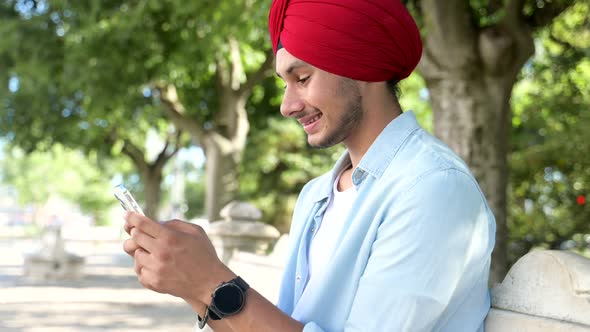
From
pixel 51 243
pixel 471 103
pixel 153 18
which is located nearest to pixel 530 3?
pixel 471 103

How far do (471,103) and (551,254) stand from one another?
6.89 meters

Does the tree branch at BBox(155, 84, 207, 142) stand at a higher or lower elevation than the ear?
lower

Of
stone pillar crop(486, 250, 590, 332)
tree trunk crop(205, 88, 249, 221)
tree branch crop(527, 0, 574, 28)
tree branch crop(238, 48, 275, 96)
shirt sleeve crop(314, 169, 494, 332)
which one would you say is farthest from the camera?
tree branch crop(238, 48, 275, 96)

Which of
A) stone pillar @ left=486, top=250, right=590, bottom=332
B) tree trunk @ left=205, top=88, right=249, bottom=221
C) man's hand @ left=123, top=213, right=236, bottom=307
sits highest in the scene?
man's hand @ left=123, top=213, right=236, bottom=307

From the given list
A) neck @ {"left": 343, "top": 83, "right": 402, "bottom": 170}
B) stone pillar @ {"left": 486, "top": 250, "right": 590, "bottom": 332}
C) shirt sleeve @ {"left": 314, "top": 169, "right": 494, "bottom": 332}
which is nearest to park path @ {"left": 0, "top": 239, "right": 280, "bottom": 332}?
neck @ {"left": 343, "top": 83, "right": 402, "bottom": 170}

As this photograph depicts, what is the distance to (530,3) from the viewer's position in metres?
10.0

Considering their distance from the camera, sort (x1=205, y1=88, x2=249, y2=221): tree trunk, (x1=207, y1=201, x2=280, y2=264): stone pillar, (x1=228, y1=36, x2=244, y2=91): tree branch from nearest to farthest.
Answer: (x1=207, y1=201, x2=280, y2=264): stone pillar, (x1=228, y1=36, x2=244, y2=91): tree branch, (x1=205, y1=88, x2=249, y2=221): tree trunk

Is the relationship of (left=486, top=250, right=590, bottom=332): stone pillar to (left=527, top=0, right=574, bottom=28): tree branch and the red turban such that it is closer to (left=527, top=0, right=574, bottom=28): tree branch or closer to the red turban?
the red turban

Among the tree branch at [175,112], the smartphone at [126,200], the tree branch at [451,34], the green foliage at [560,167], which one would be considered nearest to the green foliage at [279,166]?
the tree branch at [175,112]

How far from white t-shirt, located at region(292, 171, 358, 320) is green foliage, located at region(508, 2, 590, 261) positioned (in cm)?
1039

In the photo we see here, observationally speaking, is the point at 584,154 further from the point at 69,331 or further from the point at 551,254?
the point at 551,254

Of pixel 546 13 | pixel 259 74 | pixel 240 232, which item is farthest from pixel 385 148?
pixel 259 74

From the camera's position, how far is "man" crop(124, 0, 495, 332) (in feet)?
5.14

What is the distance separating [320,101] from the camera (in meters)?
1.90
